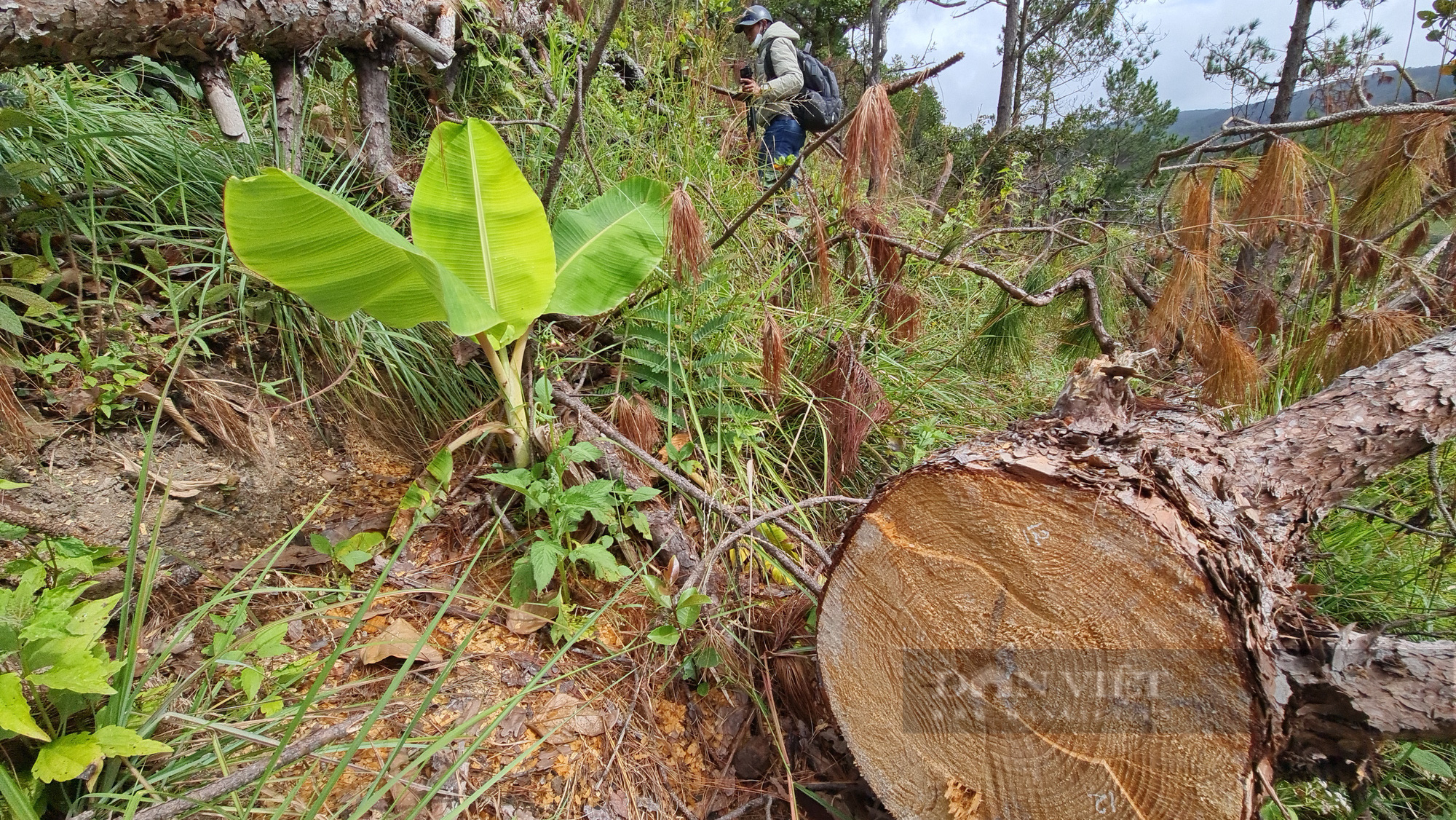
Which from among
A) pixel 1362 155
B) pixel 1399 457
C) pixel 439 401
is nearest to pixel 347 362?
pixel 439 401

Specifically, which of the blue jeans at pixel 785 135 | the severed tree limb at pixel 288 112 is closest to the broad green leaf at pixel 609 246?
the severed tree limb at pixel 288 112

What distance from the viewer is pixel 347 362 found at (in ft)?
5.41

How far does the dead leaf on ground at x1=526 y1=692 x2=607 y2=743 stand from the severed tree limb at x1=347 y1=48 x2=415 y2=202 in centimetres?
171

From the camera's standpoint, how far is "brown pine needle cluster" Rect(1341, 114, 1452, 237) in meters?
1.80

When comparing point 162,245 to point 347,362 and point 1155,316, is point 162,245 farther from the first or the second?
point 1155,316

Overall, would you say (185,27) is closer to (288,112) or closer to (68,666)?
(288,112)

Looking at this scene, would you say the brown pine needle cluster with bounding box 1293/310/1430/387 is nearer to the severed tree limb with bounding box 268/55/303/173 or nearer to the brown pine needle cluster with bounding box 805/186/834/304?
the brown pine needle cluster with bounding box 805/186/834/304

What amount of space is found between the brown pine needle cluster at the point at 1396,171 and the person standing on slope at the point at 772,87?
196 centimetres

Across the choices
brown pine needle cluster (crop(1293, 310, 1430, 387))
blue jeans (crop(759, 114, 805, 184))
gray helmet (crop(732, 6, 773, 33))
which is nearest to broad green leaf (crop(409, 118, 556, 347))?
brown pine needle cluster (crop(1293, 310, 1430, 387))

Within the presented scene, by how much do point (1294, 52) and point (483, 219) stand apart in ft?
23.6

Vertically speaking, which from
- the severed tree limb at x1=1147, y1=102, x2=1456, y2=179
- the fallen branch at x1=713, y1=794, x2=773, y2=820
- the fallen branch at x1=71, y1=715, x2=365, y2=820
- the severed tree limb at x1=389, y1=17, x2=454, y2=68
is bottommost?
the fallen branch at x1=713, y1=794, x2=773, y2=820

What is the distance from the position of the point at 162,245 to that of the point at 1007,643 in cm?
232

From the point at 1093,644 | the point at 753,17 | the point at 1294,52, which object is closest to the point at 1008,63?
the point at 1294,52

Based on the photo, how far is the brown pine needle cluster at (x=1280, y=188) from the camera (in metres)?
1.76
